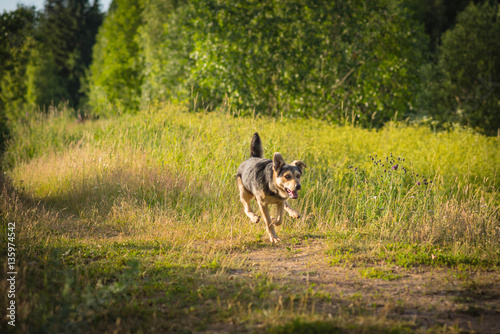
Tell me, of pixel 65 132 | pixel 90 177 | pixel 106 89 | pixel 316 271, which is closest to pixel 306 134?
pixel 90 177

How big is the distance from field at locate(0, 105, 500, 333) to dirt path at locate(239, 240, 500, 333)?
0.8 inches

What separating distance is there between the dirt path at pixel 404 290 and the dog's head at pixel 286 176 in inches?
39.1

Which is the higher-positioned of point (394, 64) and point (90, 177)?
point (394, 64)

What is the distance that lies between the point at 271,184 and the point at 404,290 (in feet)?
7.42

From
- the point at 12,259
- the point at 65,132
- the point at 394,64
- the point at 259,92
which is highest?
the point at 394,64

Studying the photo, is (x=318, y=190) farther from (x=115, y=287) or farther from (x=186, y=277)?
(x=115, y=287)

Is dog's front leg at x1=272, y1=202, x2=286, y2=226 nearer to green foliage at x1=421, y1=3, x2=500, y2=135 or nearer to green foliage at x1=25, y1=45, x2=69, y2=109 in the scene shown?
green foliage at x1=421, y1=3, x2=500, y2=135

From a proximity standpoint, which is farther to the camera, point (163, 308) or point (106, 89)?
point (106, 89)

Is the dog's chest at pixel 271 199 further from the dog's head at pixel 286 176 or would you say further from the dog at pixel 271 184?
the dog's head at pixel 286 176

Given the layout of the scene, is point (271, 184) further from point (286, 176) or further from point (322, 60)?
point (322, 60)

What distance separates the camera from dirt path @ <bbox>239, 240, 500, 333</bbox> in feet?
12.4

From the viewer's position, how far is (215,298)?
4.20 m

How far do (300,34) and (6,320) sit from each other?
1370 centimetres

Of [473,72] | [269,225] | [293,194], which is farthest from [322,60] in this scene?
[293,194]
